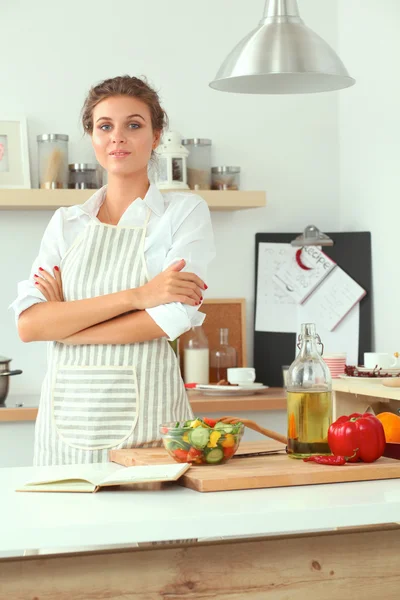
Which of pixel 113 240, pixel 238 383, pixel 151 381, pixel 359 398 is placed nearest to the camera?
pixel 151 381

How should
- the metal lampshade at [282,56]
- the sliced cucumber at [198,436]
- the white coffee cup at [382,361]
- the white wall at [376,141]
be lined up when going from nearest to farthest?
1. the sliced cucumber at [198,436]
2. the metal lampshade at [282,56]
3. the white coffee cup at [382,361]
4. the white wall at [376,141]

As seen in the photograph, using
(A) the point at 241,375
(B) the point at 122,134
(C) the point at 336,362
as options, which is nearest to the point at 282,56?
(B) the point at 122,134

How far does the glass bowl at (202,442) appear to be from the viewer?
1639 millimetres

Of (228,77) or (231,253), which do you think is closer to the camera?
(228,77)

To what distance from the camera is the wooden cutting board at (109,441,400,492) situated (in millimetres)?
1528

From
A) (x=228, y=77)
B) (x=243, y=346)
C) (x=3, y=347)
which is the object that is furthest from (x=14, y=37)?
(x=228, y=77)

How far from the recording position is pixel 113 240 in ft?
7.45

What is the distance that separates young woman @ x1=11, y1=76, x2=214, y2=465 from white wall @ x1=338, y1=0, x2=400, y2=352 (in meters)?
1.61

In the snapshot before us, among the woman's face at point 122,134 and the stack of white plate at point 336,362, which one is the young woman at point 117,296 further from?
the stack of white plate at point 336,362

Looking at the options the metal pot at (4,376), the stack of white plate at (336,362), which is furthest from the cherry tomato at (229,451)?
the metal pot at (4,376)

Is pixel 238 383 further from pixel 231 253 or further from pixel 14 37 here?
pixel 14 37

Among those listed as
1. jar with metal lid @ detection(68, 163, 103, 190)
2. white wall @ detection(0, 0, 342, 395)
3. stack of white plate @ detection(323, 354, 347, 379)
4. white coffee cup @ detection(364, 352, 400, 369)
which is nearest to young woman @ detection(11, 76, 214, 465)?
white coffee cup @ detection(364, 352, 400, 369)

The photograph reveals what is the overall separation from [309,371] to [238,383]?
6.65ft

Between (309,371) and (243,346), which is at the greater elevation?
(309,371)
